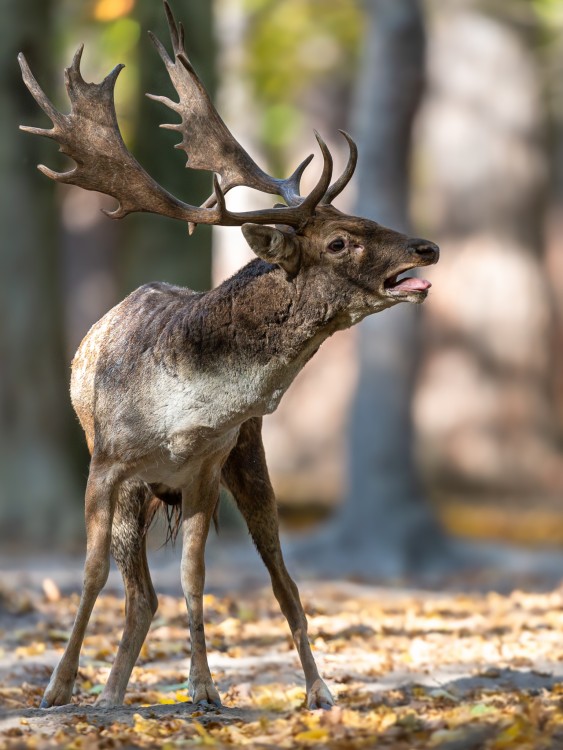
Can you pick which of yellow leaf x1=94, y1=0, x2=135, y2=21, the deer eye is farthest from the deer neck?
yellow leaf x1=94, y1=0, x2=135, y2=21

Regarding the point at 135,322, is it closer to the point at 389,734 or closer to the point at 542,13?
the point at 389,734

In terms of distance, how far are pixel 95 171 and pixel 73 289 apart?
73.1 feet

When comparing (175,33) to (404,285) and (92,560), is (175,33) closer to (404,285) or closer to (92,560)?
(404,285)

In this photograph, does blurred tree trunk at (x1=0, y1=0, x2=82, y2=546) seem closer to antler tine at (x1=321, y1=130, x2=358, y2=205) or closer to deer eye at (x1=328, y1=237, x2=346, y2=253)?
antler tine at (x1=321, y1=130, x2=358, y2=205)

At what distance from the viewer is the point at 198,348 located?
20.9ft

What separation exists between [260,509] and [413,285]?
4.98 feet

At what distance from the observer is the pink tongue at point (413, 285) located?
6074 millimetres

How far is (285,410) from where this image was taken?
25.3 metres

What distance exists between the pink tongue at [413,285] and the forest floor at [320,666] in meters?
1.83

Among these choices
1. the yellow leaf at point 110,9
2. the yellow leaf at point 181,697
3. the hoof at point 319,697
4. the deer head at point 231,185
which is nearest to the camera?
the deer head at point 231,185

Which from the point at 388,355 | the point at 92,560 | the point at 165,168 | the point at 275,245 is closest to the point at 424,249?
the point at 275,245

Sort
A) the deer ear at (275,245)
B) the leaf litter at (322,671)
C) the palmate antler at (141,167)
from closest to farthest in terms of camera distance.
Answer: the leaf litter at (322,671), the deer ear at (275,245), the palmate antler at (141,167)

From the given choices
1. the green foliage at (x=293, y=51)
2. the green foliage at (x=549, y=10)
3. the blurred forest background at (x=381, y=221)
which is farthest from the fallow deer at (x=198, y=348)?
the green foliage at (x=293, y=51)

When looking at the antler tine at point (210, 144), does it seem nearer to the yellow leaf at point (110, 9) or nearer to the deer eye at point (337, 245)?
the deer eye at point (337, 245)
